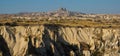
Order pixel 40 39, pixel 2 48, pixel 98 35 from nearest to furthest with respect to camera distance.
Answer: pixel 2 48, pixel 40 39, pixel 98 35

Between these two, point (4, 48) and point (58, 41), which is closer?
point (4, 48)

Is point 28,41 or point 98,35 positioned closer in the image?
point 28,41

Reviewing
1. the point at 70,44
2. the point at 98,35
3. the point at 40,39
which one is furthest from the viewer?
the point at 98,35

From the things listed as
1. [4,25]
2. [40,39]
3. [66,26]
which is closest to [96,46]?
[66,26]

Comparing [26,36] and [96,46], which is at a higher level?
[26,36]

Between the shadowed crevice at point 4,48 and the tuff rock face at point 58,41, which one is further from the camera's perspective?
the tuff rock face at point 58,41

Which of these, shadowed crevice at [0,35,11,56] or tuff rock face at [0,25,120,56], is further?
tuff rock face at [0,25,120,56]

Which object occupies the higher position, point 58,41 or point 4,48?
point 4,48

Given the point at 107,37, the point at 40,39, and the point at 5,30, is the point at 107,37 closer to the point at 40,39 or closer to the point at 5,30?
the point at 40,39
